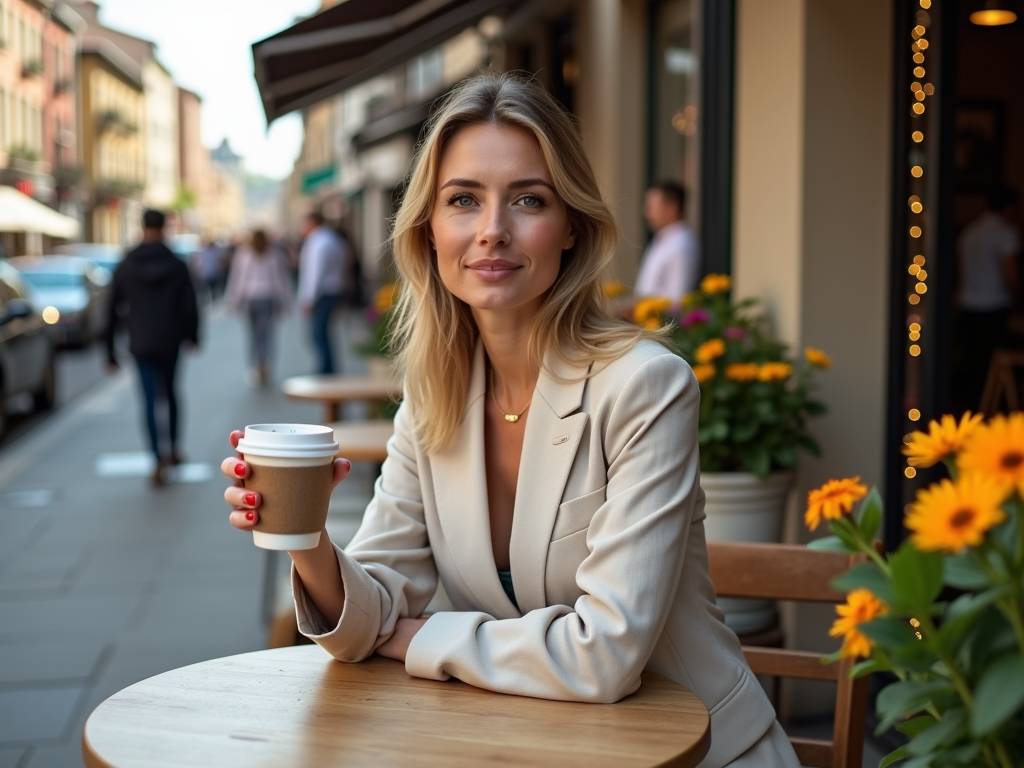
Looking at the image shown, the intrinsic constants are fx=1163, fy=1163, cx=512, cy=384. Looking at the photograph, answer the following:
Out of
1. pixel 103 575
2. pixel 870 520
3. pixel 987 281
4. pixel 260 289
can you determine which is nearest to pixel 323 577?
pixel 870 520

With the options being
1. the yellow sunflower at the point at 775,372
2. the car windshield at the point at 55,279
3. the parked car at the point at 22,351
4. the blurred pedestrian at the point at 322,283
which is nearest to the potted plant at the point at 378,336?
the blurred pedestrian at the point at 322,283

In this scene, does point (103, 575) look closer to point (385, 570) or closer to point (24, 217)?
point (385, 570)

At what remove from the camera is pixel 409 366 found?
88.9 inches

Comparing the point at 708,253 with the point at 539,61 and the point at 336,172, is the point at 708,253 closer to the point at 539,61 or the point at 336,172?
the point at 539,61

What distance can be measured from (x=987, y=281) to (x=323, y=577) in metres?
7.34

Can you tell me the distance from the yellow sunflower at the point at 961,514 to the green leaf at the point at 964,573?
45mm

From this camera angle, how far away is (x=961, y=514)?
0.87 m

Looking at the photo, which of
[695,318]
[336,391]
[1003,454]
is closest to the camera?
[1003,454]

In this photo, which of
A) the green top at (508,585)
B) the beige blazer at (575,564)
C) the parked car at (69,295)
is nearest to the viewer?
the beige blazer at (575,564)

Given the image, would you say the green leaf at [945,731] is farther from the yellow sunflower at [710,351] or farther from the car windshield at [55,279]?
the car windshield at [55,279]

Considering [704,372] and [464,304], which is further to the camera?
[704,372]

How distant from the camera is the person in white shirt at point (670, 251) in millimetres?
6426

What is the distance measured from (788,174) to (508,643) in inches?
112

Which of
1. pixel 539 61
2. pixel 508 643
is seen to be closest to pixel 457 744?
pixel 508 643
